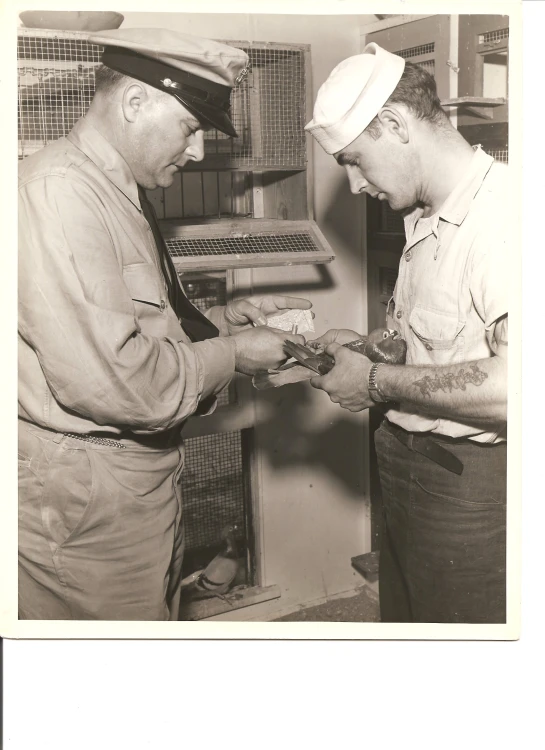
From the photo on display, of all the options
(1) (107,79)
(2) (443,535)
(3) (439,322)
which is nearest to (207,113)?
(1) (107,79)

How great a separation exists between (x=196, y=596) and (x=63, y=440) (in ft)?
3.10

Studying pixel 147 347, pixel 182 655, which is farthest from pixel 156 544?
pixel 147 347

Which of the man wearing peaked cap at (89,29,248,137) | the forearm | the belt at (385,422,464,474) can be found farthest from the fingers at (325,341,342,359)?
the man wearing peaked cap at (89,29,248,137)

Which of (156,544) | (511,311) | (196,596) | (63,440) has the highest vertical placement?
(511,311)

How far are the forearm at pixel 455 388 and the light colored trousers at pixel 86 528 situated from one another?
532 mm

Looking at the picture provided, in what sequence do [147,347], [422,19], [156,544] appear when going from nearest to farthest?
[147,347] → [422,19] → [156,544]

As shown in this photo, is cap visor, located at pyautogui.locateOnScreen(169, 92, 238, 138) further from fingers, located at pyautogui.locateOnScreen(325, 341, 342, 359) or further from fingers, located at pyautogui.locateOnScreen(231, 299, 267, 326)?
A: fingers, located at pyautogui.locateOnScreen(325, 341, 342, 359)

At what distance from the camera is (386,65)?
159cm

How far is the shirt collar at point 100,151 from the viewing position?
156 centimetres

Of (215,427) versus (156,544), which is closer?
(156,544)

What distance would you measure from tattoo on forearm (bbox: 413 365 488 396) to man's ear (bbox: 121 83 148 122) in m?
0.79

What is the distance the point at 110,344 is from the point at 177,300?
36cm

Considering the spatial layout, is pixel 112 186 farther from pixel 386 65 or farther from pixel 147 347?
pixel 386 65

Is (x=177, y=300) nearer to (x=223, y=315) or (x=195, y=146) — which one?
(x=223, y=315)
